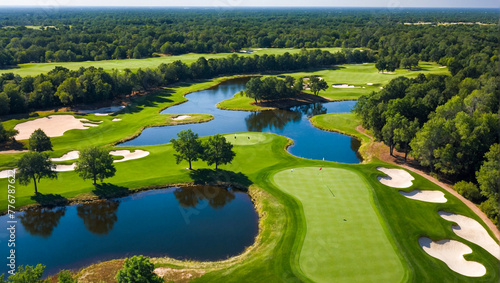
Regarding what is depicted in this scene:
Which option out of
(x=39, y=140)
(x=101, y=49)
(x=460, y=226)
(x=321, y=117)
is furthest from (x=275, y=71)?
(x=460, y=226)

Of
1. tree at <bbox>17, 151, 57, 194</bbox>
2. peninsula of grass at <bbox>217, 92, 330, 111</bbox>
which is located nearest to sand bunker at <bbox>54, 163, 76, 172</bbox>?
tree at <bbox>17, 151, 57, 194</bbox>

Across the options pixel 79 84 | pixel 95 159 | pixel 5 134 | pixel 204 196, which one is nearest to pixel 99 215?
pixel 95 159

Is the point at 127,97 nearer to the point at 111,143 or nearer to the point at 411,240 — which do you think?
the point at 111,143

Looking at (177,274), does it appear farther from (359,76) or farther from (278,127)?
(359,76)

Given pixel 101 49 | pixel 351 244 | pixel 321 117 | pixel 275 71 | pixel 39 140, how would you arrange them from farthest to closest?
pixel 101 49 → pixel 275 71 → pixel 321 117 → pixel 39 140 → pixel 351 244

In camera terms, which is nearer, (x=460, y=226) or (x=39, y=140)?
(x=460, y=226)

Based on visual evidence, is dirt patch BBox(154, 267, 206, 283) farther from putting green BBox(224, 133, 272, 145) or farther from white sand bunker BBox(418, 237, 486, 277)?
putting green BBox(224, 133, 272, 145)
